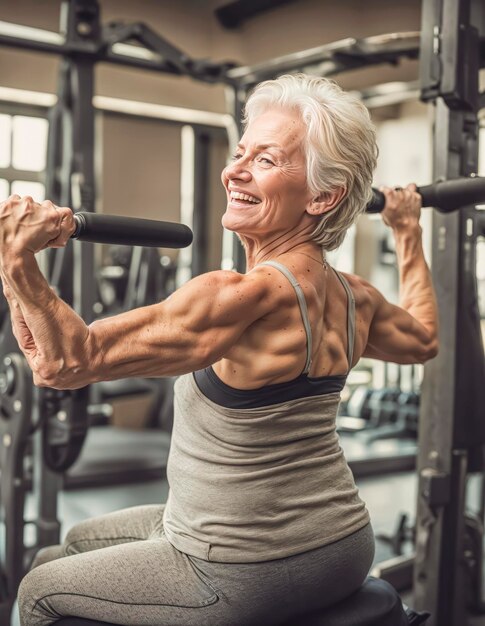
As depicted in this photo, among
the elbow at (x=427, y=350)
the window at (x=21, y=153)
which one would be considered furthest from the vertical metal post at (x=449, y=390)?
the window at (x=21, y=153)

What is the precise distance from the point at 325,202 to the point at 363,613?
0.71m

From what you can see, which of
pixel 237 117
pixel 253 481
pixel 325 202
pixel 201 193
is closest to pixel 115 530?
pixel 253 481

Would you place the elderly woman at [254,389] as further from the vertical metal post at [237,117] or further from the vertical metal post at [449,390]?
the vertical metal post at [237,117]

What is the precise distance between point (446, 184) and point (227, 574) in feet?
3.21

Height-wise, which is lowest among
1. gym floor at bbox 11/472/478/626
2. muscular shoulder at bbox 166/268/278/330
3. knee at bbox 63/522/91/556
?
gym floor at bbox 11/472/478/626

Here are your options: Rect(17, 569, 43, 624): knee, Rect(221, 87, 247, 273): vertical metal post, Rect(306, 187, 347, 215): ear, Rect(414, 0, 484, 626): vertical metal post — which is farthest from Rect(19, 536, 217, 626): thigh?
Rect(221, 87, 247, 273): vertical metal post

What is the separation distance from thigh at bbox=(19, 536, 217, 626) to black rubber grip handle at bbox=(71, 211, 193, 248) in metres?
0.52

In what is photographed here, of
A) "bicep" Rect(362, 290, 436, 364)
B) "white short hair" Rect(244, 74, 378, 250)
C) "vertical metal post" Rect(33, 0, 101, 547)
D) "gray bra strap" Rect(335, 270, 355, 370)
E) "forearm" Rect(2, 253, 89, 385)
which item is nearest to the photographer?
"forearm" Rect(2, 253, 89, 385)

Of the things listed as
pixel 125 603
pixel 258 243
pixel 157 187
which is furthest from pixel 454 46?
pixel 157 187

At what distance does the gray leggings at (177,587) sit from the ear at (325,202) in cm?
57

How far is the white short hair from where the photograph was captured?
128 centimetres

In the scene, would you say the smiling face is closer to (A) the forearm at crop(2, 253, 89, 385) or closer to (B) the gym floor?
(A) the forearm at crop(2, 253, 89, 385)

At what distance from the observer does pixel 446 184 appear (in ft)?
5.52

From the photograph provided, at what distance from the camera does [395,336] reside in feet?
5.21
